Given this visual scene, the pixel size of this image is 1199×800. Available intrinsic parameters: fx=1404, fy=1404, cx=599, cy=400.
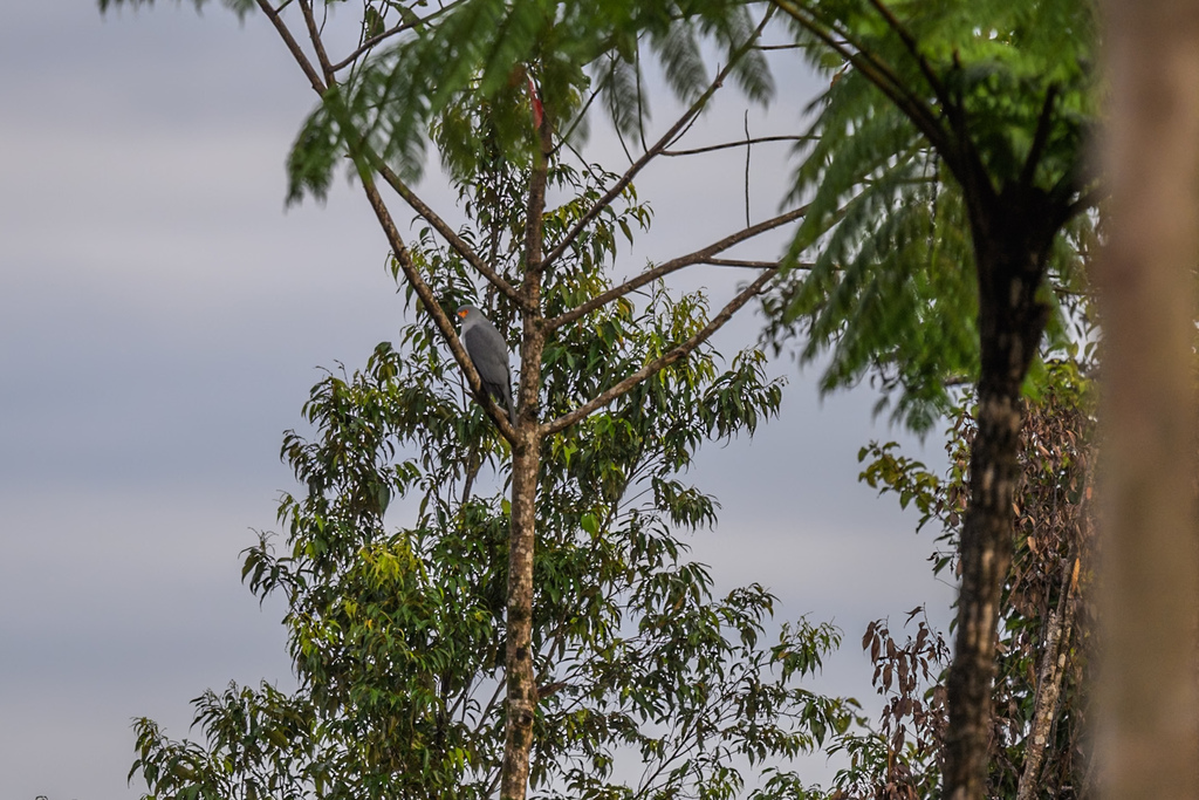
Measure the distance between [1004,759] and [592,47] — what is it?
4.82 metres

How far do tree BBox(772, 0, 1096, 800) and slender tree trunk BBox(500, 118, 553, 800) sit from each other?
2.66 m

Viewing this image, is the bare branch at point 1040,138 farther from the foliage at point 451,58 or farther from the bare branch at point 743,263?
the bare branch at point 743,263

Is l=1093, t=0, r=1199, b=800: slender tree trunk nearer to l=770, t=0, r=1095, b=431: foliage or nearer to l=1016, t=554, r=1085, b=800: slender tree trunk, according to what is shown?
l=770, t=0, r=1095, b=431: foliage

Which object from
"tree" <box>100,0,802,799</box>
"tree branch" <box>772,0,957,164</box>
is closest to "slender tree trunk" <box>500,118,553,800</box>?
"tree" <box>100,0,802,799</box>

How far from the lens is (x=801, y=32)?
151 inches

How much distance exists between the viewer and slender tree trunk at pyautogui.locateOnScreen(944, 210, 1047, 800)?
328cm

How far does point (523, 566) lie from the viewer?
21.1 ft

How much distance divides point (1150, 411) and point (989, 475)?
1.36 m

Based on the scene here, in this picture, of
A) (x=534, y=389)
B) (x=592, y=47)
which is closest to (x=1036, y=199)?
(x=592, y=47)

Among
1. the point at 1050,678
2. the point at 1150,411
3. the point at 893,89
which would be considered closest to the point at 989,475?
the point at 893,89

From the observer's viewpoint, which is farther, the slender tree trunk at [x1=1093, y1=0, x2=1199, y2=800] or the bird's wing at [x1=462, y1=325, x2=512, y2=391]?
the bird's wing at [x1=462, y1=325, x2=512, y2=391]

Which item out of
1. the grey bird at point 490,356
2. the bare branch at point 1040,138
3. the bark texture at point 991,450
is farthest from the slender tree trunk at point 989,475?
the grey bird at point 490,356

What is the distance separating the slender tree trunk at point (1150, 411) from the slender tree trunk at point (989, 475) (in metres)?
1.25

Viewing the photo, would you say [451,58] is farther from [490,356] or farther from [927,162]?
[490,356]
